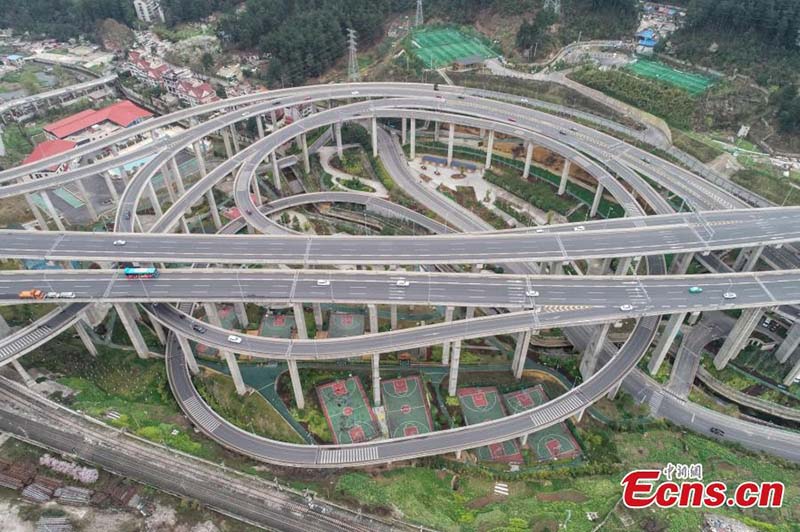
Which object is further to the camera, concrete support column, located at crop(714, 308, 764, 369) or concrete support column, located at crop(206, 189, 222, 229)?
concrete support column, located at crop(206, 189, 222, 229)

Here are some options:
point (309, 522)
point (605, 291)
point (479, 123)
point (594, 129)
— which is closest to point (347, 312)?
point (309, 522)

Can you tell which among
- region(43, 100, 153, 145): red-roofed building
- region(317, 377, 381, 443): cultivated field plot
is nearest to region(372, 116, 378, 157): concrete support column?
region(317, 377, 381, 443): cultivated field plot

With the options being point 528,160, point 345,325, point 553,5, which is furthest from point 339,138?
point 553,5

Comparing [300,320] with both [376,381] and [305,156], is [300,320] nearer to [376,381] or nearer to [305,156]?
[376,381]

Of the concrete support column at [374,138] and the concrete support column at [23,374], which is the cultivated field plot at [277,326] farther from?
the concrete support column at [374,138]

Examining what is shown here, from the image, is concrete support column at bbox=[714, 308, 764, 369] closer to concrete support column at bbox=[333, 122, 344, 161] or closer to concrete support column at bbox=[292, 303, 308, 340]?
concrete support column at bbox=[292, 303, 308, 340]

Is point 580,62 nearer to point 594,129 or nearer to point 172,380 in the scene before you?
point 594,129

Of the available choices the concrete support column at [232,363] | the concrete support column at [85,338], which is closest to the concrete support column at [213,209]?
the concrete support column at [85,338]
